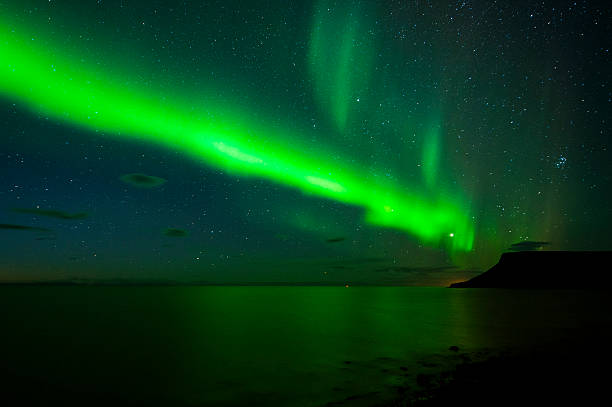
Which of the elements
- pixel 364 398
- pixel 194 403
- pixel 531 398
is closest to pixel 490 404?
pixel 531 398

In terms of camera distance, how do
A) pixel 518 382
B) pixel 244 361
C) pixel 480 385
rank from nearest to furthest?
1. pixel 480 385
2. pixel 518 382
3. pixel 244 361

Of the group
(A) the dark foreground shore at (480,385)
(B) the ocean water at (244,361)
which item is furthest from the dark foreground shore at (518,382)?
(B) the ocean water at (244,361)

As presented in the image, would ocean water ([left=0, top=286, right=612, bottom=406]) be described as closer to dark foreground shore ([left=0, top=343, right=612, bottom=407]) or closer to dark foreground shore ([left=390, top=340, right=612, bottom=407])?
dark foreground shore ([left=0, top=343, right=612, bottom=407])

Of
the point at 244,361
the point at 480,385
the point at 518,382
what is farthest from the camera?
the point at 244,361

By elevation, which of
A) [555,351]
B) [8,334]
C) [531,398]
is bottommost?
[8,334]

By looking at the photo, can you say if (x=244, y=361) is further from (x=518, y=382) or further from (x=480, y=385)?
(x=518, y=382)

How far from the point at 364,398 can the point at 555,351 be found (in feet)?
45.1

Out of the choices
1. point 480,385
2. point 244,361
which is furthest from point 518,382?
point 244,361

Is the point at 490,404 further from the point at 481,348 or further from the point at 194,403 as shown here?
the point at 481,348

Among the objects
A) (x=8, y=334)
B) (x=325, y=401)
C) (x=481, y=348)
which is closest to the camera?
(x=325, y=401)

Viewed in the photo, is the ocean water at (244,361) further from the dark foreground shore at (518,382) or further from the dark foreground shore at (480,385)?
the dark foreground shore at (518,382)

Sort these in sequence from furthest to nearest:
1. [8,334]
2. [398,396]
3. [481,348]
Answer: [8,334]
[481,348]
[398,396]

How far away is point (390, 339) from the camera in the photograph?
89.9 feet

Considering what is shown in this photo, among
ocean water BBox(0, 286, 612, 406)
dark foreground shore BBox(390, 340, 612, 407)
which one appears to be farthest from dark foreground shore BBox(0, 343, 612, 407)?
ocean water BBox(0, 286, 612, 406)
